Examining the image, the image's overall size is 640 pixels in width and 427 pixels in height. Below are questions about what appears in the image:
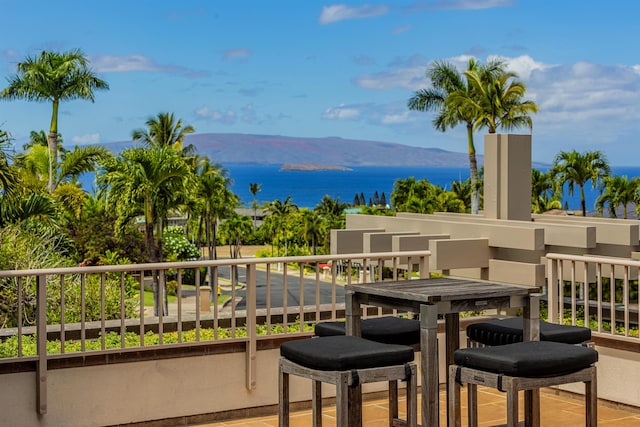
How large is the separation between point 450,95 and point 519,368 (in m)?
39.8

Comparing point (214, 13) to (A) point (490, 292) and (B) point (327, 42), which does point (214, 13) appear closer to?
(B) point (327, 42)

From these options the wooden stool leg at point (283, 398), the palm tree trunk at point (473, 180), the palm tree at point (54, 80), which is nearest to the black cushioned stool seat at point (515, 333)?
the wooden stool leg at point (283, 398)

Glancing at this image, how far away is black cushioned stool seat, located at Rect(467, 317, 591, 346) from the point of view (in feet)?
15.3

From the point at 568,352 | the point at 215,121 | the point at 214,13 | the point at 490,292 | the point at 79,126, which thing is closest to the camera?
the point at 568,352

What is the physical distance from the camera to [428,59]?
501 ft

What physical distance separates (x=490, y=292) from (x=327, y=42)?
148744 mm

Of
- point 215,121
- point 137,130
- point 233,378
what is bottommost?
point 233,378

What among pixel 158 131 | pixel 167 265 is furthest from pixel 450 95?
pixel 167 265

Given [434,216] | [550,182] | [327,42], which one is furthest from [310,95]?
[434,216]

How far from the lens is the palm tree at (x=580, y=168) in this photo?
39531 millimetres

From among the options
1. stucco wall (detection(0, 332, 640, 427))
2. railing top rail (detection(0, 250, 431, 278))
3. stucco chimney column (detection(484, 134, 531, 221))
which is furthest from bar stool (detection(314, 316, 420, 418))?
stucco chimney column (detection(484, 134, 531, 221))

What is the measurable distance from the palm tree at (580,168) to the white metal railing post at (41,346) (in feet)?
119

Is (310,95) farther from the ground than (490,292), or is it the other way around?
(310,95)

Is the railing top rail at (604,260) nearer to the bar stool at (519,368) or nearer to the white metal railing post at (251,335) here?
the bar stool at (519,368)
